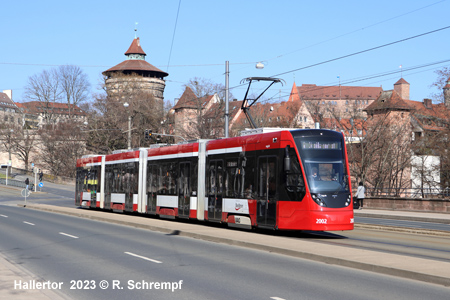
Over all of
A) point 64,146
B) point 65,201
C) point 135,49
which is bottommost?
point 65,201

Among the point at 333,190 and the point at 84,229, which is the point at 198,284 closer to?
the point at 333,190

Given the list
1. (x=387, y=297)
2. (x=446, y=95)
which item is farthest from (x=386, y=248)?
(x=446, y=95)

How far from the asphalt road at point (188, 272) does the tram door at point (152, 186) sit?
397 inches

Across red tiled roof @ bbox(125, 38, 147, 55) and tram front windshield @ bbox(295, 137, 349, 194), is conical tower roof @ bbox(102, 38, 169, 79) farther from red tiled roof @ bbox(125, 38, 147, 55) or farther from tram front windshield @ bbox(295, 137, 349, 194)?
tram front windshield @ bbox(295, 137, 349, 194)

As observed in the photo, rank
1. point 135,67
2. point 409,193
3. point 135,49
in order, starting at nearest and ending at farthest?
point 409,193, point 135,67, point 135,49

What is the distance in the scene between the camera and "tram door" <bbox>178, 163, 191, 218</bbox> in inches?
977

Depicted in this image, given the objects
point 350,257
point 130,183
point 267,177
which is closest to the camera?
point 350,257

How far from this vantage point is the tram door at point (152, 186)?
28.0 m

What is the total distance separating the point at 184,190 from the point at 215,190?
2743 millimetres

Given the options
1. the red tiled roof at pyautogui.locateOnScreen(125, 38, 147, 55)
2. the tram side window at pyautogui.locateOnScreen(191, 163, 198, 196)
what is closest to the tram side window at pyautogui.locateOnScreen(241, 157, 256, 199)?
the tram side window at pyautogui.locateOnScreen(191, 163, 198, 196)

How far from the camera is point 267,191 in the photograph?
19375 mm

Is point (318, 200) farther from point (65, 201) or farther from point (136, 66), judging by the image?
point (136, 66)

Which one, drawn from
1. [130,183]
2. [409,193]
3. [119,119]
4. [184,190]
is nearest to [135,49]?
[119,119]

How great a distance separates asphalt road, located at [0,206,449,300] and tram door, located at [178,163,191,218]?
6.88 metres
